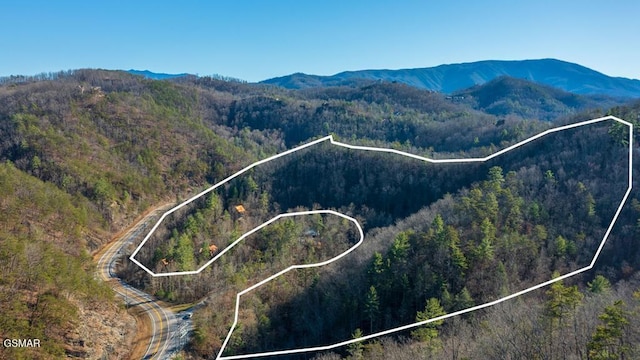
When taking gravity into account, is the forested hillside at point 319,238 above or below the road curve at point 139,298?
above

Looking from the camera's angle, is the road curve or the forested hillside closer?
the forested hillside

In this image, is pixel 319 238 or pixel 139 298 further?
pixel 319 238

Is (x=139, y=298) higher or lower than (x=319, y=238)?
lower

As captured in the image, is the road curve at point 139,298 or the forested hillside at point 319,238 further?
the road curve at point 139,298

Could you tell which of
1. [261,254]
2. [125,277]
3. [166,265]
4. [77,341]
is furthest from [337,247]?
[77,341]

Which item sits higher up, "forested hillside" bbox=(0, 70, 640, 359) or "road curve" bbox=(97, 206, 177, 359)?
"forested hillside" bbox=(0, 70, 640, 359)
